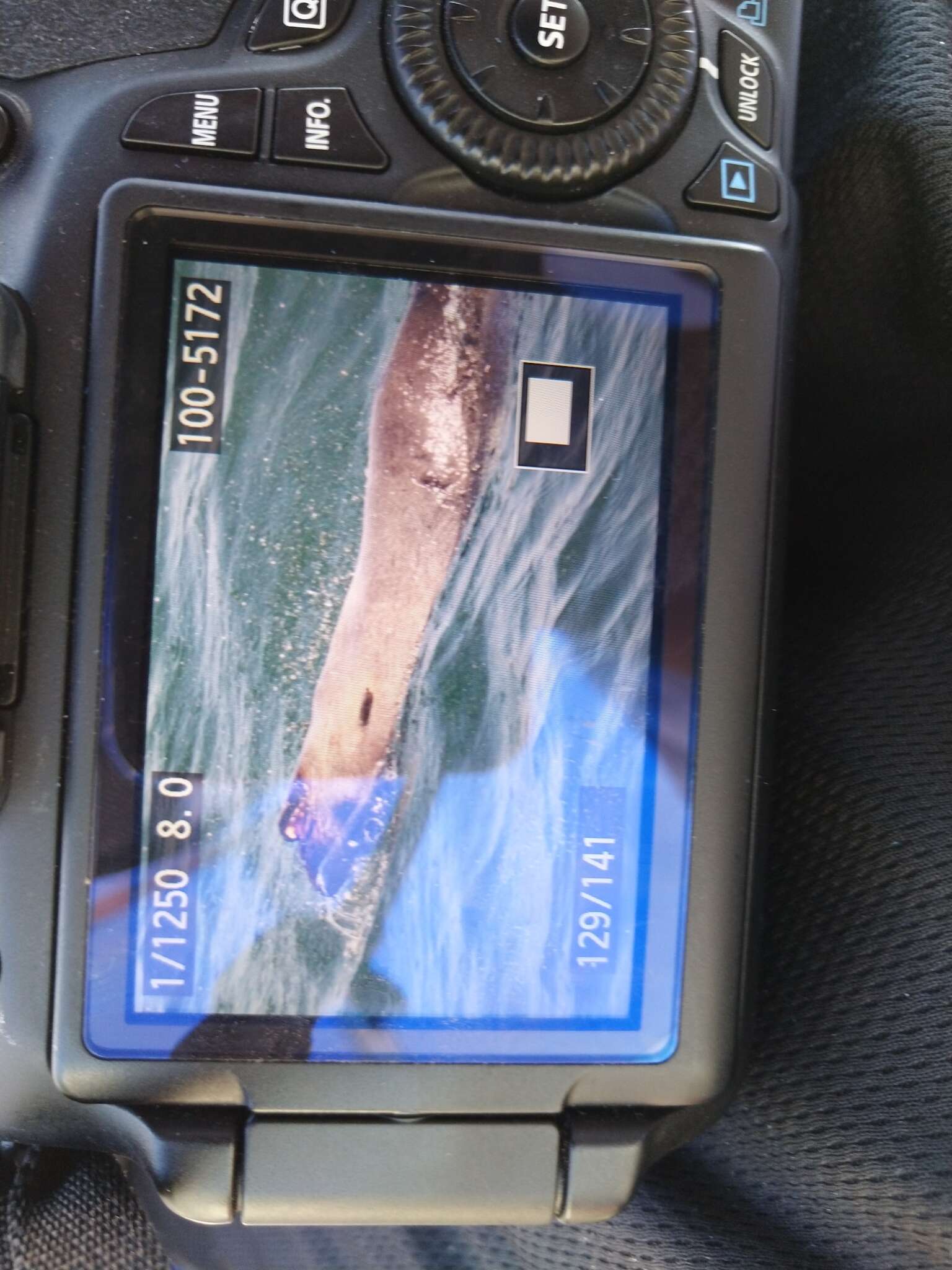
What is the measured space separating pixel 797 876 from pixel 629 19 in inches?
13.2

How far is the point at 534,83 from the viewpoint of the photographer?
43 centimetres

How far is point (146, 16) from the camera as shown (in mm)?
428

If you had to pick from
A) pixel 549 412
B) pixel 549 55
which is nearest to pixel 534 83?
pixel 549 55

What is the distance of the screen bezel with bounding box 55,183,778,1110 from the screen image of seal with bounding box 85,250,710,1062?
11 mm

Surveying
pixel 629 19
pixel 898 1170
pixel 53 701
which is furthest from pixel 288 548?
pixel 898 1170

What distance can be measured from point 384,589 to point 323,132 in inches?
6.4

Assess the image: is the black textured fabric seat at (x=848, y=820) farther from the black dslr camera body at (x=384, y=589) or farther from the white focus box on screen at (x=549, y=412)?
the white focus box on screen at (x=549, y=412)

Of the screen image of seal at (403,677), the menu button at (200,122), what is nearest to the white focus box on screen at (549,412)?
the screen image of seal at (403,677)

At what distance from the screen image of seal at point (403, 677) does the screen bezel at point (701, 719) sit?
1 cm

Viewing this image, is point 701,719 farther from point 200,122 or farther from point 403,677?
point 200,122

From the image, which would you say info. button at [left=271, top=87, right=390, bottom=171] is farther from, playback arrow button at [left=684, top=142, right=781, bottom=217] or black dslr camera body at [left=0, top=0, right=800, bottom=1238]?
playback arrow button at [left=684, top=142, right=781, bottom=217]

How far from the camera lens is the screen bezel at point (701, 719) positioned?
1.38ft

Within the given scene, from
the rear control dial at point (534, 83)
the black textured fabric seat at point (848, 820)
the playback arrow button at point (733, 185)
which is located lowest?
the black textured fabric seat at point (848, 820)

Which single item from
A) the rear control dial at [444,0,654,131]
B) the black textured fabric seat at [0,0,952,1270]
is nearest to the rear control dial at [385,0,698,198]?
the rear control dial at [444,0,654,131]
